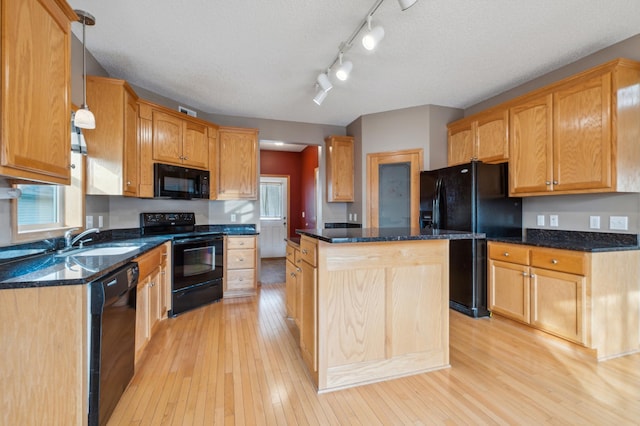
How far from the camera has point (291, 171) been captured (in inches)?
275

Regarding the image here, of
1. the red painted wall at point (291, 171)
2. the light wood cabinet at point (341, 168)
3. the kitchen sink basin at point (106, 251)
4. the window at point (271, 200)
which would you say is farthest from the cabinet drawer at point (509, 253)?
the window at point (271, 200)

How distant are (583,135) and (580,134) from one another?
1.0 inches

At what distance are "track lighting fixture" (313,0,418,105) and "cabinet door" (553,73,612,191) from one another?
6.06ft

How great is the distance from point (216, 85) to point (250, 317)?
264 centimetres

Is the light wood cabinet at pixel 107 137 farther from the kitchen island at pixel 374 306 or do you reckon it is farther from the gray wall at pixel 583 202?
the gray wall at pixel 583 202

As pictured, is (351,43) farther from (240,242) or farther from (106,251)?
(240,242)

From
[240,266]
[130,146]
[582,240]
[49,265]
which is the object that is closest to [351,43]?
[130,146]

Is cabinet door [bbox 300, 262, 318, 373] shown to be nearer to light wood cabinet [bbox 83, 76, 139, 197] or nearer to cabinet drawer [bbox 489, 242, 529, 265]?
light wood cabinet [bbox 83, 76, 139, 197]

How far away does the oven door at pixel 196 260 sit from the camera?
3174mm

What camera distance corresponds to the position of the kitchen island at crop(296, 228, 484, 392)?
1858 mm

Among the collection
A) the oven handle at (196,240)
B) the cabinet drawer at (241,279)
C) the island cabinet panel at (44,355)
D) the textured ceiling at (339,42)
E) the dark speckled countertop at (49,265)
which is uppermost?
the textured ceiling at (339,42)

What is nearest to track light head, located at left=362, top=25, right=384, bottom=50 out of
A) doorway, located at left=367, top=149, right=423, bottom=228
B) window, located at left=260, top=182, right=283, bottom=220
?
doorway, located at left=367, top=149, right=423, bottom=228

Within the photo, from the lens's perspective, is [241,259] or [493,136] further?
[241,259]

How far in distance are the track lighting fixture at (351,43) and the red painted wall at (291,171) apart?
3907 mm
